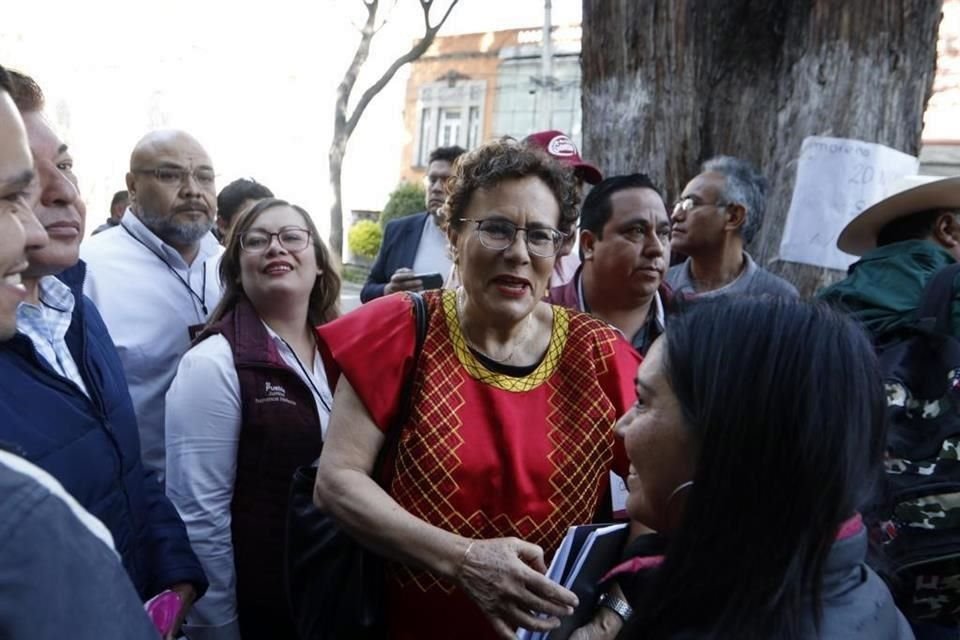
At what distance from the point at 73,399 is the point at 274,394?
31.7 inches

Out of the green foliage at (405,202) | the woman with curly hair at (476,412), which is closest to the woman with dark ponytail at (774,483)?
the woman with curly hair at (476,412)

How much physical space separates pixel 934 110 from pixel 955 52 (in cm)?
91

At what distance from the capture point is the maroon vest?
8.49 ft

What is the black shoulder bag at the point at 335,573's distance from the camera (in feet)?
6.63

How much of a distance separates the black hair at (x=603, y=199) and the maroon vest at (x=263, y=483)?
124cm

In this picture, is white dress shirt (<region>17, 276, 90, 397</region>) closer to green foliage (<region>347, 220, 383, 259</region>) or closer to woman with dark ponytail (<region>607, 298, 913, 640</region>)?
woman with dark ponytail (<region>607, 298, 913, 640</region>)

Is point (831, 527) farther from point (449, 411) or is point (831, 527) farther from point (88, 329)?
point (88, 329)

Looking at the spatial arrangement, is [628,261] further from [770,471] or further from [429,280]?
[770,471]

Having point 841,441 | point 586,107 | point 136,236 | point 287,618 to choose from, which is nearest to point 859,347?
point 841,441

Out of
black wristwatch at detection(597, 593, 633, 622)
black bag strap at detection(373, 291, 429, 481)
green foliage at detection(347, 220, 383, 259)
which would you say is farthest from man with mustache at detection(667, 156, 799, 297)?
green foliage at detection(347, 220, 383, 259)

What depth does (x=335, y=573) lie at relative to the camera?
2055 millimetres

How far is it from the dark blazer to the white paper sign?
191cm

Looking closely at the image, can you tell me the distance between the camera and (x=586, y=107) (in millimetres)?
4746

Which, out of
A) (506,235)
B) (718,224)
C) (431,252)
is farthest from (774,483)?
(431,252)
